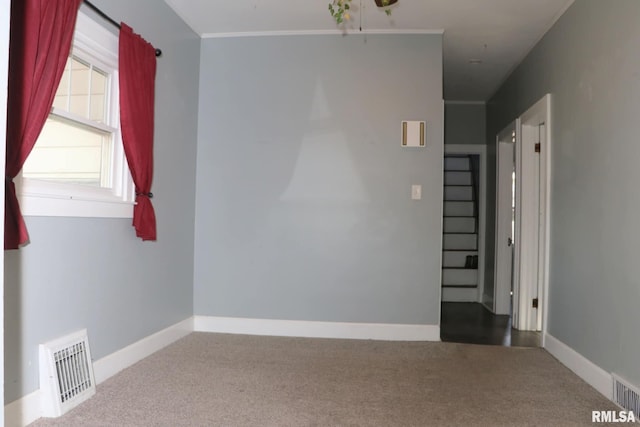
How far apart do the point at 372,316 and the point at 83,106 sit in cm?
253

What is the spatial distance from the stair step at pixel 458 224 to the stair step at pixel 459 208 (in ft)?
0.46

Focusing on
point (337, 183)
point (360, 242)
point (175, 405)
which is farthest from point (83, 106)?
point (360, 242)

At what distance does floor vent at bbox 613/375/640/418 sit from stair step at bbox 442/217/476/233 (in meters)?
3.84

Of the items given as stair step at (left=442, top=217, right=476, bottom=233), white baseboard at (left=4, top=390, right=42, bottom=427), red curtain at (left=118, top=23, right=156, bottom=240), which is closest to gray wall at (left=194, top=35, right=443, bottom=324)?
red curtain at (left=118, top=23, right=156, bottom=240)

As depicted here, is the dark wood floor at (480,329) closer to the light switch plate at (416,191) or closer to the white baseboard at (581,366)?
the white baseboard at (581,366)

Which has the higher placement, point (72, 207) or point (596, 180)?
point (596, 180)

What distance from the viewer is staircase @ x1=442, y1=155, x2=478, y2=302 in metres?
5.54

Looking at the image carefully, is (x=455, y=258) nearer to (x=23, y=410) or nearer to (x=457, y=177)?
(x=457, y=177)

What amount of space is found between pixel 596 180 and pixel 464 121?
314cm

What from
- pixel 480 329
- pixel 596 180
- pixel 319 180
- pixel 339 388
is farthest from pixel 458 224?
pixel 339 388

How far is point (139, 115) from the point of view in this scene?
2705 mm

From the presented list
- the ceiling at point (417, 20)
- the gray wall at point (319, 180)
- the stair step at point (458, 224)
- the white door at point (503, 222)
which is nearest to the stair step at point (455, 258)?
the stair step at point (458, 224)

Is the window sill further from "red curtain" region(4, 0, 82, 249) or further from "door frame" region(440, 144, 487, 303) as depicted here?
"door frame" region(440, 144, 487, 303)

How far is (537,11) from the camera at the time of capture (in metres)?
3.10
